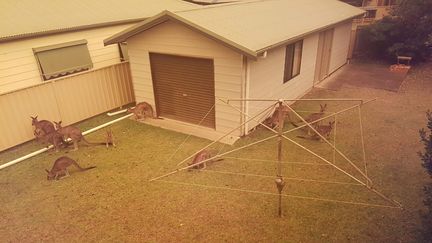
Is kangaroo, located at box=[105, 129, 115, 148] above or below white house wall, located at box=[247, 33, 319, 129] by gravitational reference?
below

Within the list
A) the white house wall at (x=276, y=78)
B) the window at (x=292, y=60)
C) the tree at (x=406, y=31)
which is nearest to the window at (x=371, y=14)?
the tree at (x=406, y=31)

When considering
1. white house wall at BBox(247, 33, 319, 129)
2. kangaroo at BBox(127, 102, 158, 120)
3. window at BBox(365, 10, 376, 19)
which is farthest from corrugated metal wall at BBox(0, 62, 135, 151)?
window at BBox(365, 10, 376, 19)

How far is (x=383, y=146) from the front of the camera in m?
10.5

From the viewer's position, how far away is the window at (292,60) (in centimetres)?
1307

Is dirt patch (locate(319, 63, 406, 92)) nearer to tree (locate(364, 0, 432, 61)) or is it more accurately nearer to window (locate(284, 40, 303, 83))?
tree (locate(364, 0, 432, 61))

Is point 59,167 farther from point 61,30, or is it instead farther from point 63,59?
point 61,30

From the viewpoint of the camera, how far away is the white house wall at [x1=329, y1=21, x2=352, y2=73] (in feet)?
59.8

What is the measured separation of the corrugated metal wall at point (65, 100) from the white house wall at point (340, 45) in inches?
474

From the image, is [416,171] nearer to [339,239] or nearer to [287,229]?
[339,239]

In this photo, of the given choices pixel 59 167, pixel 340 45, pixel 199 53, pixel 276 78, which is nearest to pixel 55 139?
pixel 59 167

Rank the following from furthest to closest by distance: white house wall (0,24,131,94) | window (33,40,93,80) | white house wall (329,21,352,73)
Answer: white house wall (329,21,352,73) → window (33,40,93,80) → white house wall (0,24,131,94)

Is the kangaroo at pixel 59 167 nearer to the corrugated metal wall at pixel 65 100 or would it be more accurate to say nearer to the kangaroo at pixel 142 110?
the corrugated metal wall at pixel 65 100

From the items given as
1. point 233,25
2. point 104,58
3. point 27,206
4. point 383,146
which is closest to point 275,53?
point 233,25

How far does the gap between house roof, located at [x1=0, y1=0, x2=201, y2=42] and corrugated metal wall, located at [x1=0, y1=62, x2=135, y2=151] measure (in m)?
2.11
